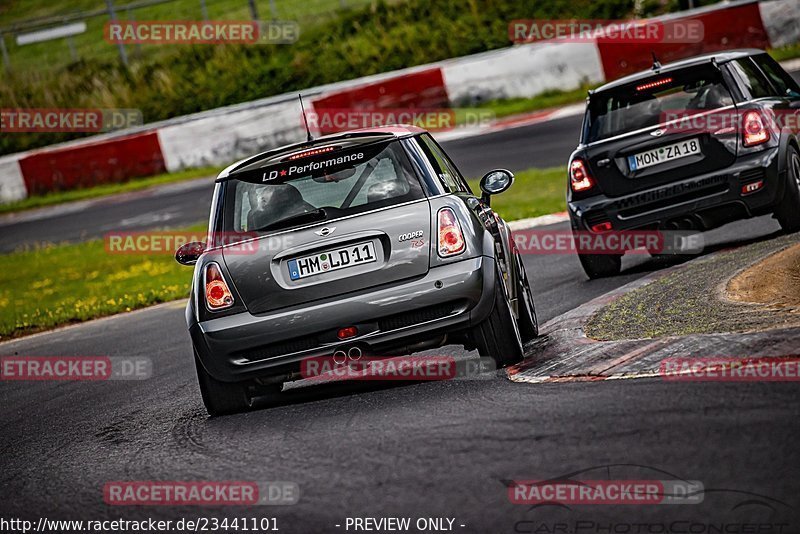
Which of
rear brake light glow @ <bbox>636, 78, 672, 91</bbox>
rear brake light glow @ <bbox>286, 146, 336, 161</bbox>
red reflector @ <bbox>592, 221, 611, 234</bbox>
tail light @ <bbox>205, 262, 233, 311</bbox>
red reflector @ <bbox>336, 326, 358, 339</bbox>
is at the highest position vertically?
rear brake light glow @ <bbox>286, 146, 336, 161</bbox>

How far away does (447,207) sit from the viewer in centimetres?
684

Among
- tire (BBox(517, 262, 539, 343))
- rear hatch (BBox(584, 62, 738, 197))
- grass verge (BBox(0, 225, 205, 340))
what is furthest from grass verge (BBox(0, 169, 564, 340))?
tire (BBox(517, 262, 539, 343))

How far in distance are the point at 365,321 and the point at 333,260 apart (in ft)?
1.21

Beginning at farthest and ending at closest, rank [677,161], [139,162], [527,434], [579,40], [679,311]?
[139,162]
[579,40]
[677,161]
[679,311]
[527,434]

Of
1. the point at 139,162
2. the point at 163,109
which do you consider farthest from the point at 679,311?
the point at 163,109

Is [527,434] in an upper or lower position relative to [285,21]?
lower

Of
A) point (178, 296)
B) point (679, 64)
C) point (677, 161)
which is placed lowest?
point (178, 296)

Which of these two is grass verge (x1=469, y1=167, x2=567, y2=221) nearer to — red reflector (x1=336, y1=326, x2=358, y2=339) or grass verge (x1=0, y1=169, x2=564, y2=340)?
grass verge (x1=0, y1=169, x2=564, y2=340)

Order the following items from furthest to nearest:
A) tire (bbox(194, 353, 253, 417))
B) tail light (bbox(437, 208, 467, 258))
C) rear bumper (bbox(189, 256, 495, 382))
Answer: tire (bbox(194, 353, 253, 417)) → tail light (bbox(437, 208, 467, 258)) → rear bumper (bbox(189, 256, 495, 382))

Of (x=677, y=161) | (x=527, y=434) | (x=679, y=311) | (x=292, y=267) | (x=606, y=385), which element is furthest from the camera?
(x=677, y=161)

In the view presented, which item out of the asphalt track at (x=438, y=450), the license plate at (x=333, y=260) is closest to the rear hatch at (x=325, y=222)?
the license plate at (x=333, y=260)

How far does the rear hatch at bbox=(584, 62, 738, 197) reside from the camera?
393 inches

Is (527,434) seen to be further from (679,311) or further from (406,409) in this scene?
(679,311)

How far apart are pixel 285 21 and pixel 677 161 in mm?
24722
